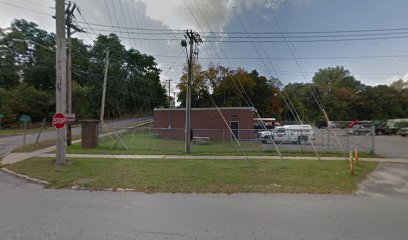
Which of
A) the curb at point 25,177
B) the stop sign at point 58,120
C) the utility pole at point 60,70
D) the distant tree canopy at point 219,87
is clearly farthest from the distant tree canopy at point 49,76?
the stop sign at point 58,120

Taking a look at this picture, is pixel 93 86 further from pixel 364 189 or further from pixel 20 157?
pixel 364 189

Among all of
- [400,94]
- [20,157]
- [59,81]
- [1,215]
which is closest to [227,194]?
[1,215]

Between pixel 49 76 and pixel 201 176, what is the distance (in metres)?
48.1

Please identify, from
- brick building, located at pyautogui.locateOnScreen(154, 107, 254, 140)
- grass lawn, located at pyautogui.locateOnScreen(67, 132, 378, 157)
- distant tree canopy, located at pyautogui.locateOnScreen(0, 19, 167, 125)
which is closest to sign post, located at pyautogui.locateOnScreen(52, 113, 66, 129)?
grass lawn, located at pyautogui.locateOnScreen(67, 132, 378, 157)

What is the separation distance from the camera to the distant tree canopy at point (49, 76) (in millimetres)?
37750

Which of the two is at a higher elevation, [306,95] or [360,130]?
[306,95]

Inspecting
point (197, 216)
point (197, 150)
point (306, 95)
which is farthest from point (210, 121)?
point (306, 95)

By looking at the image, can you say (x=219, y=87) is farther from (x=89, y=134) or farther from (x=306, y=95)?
(x=306, y=95)

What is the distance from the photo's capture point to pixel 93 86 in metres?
48.8

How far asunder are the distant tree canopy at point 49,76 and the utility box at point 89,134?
71.3 feet

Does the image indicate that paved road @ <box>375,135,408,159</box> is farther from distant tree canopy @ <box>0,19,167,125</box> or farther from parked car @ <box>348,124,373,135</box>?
distant tree canopy @ <box>0,19,167,125</box>

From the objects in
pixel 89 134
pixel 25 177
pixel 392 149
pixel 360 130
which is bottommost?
pixel 392 149

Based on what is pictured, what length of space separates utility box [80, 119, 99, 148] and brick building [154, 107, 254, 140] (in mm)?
9214

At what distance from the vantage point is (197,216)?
5.16 m
